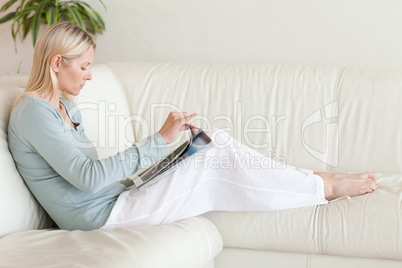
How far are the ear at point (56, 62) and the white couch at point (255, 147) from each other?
229 millimetres

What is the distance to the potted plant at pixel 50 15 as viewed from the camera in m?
2.99

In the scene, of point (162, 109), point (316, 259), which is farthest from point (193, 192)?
point (162, 109)

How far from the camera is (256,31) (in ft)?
9.95

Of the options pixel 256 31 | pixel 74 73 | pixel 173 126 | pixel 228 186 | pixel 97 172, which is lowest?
pixel 228 186

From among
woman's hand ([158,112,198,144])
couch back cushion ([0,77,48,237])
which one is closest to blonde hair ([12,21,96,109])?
couch back cushion ([0,77,48,237])

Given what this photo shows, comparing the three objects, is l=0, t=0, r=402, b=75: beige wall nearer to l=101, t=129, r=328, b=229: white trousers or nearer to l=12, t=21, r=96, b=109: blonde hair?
l=101, t=129, r=328, b=229: white trousers

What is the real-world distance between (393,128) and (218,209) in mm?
952

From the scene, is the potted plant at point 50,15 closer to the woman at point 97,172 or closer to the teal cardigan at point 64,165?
the woman at point 97,172

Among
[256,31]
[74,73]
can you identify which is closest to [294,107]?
[256,31]

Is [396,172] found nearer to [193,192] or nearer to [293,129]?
[293,129]

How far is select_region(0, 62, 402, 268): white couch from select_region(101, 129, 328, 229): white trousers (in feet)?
0.15

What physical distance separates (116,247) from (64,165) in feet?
→ 1.12

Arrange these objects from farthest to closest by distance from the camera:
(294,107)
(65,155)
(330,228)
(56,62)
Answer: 1. (294,107)
2. (330,228)
3. (56,62)
4. (65,155)

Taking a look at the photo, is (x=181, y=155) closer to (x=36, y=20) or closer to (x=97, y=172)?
(x=97, y=172)
